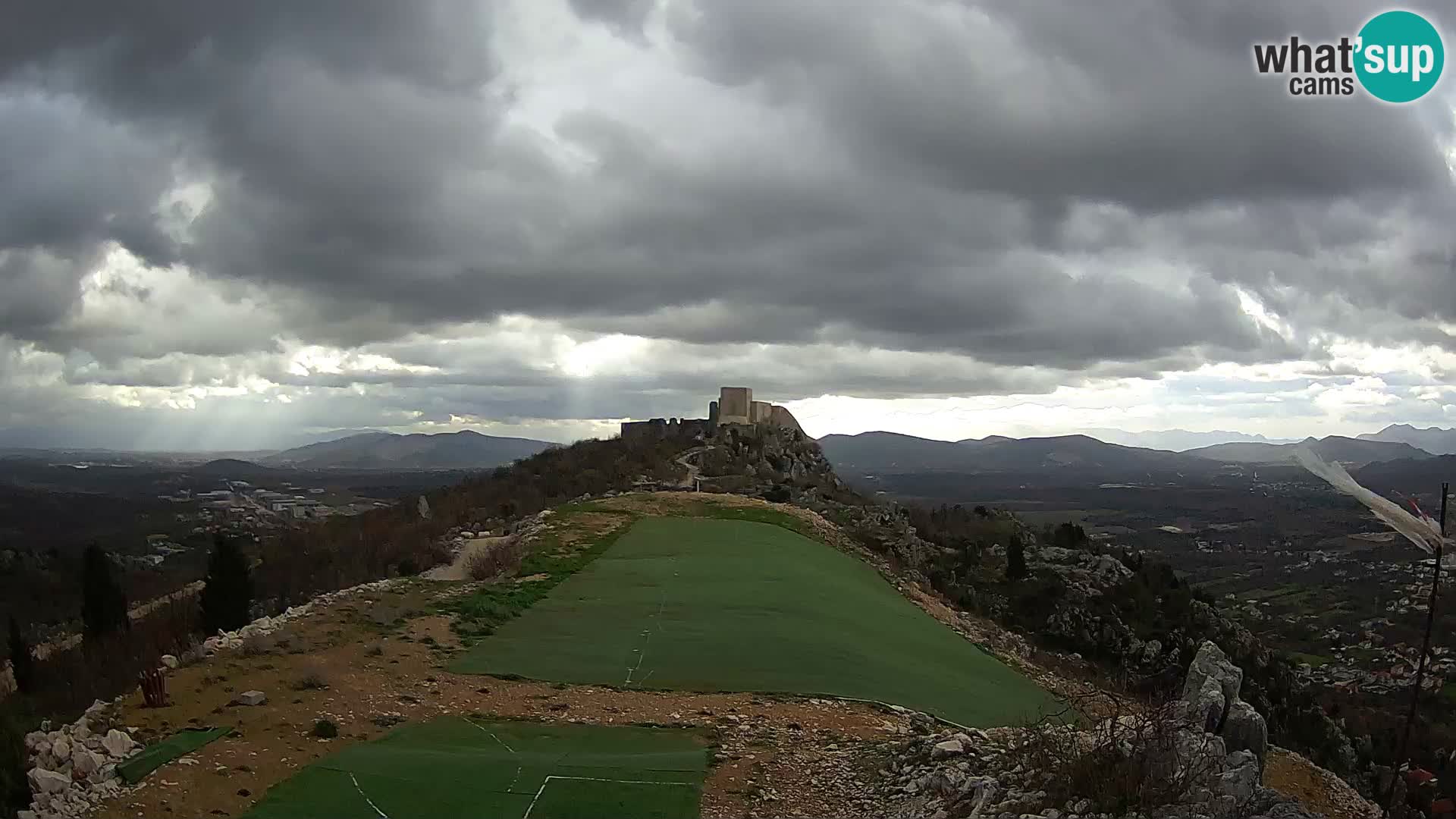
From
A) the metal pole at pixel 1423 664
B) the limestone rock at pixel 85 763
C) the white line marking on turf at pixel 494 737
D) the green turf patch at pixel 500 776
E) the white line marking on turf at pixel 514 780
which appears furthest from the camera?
the white line marking on turf at pixel 494 737

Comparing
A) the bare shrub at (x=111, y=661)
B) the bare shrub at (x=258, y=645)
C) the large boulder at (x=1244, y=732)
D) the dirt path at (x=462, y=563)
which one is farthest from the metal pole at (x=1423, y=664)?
the dirt path at (x=462, y=563)

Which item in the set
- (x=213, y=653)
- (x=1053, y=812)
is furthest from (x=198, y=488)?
(x=1053, y=812)

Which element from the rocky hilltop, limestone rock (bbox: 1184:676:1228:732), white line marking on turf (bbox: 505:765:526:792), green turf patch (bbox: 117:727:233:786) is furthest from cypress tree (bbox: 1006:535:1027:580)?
green turf patch (bbox: 117:727:233:786)

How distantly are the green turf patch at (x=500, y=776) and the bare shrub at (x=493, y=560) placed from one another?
11.1 m

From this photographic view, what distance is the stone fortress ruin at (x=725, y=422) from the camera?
2601 inches

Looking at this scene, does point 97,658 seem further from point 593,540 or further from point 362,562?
point 593,540

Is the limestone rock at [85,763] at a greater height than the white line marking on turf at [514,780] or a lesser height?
greater

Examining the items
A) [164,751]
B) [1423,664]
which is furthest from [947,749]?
[164,751]

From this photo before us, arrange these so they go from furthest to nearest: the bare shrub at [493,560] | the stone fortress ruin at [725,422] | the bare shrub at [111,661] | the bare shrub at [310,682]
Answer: the stone fortress ruin at [725,422] → the bare shrub at [493,560] → the bare shrub at [310,682] → the bare shrub at [111,661]

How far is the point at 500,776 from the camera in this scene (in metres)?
9.57

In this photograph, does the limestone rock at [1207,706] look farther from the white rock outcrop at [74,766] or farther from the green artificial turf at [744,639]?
the white rock outcrop at [74,766]

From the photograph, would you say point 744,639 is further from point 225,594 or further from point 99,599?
point 99,599

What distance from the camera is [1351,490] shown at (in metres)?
5.48

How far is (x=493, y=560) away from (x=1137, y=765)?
19.2 metres
